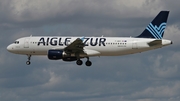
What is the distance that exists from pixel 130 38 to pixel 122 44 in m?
2.20

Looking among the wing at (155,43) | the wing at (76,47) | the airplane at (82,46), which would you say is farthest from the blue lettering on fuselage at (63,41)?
the wing at (155,43)

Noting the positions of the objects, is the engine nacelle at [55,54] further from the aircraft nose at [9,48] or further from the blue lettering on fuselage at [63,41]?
the aircraft nose at [9,48]

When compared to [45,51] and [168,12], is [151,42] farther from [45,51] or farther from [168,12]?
[45,51]

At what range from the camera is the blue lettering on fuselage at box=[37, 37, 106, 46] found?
429 feet

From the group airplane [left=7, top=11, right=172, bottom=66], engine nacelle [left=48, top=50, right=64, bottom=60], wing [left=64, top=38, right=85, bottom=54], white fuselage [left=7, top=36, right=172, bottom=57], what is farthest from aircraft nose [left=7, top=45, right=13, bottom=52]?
wing [left=64, top=38, right=85, bottom=54]

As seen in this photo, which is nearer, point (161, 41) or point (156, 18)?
point (161, 41)

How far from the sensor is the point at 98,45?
130500 millimetres

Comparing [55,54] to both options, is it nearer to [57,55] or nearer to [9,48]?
[57,55]

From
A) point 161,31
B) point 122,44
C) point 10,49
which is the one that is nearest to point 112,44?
point 122,44

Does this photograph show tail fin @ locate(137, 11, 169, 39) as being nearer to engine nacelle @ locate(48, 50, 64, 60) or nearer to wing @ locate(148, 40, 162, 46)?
wing @ locate(148, 40, 162, 46)

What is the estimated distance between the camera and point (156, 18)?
137 m

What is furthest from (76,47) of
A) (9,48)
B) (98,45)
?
(9,48)

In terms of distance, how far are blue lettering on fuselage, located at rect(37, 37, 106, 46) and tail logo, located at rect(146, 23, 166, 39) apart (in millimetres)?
10525

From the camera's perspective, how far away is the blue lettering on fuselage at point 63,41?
131m
